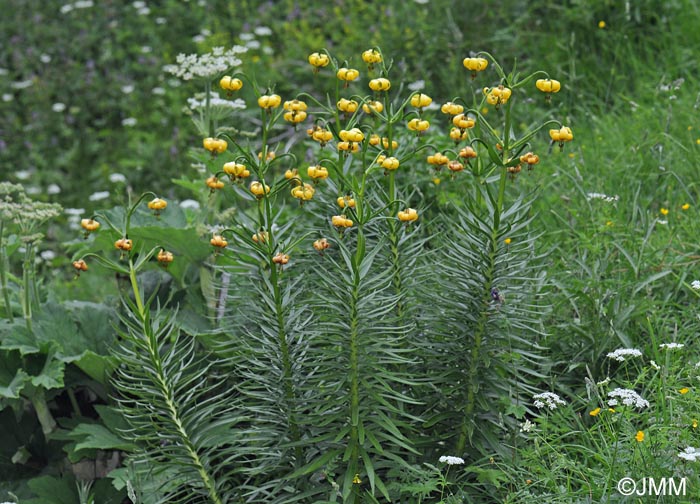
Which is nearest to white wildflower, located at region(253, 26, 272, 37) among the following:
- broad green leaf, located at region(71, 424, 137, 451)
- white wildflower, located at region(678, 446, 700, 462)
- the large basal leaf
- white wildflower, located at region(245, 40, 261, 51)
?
white wildflower, located at region(245, 40, 261, 51)

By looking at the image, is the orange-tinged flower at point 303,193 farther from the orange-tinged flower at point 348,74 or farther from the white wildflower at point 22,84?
the white wildflower at point 22,84

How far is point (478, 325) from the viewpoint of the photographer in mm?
2568

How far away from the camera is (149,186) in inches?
248


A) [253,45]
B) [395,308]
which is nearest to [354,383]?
[395,308]

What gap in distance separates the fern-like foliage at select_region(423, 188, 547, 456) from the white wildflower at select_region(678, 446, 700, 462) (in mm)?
501

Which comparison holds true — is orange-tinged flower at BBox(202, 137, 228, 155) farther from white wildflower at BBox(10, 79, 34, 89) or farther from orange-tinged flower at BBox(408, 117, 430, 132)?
white wildflower at BBox(10, 79, 34, 89)

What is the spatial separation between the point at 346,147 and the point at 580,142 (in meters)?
2.40

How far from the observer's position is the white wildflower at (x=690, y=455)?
6.88 ft

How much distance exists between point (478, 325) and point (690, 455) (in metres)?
0.69

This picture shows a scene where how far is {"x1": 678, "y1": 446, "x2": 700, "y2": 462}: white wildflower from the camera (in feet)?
6.88

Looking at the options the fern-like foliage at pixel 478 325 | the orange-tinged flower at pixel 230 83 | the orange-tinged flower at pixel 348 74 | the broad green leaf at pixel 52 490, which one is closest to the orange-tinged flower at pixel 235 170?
the orange-tinged flower at pixel 230 83

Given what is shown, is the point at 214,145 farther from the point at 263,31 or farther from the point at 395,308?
the point at 263,31

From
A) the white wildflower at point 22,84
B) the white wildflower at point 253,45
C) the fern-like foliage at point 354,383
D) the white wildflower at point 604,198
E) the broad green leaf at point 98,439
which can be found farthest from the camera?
the white wildflower at point 22,84

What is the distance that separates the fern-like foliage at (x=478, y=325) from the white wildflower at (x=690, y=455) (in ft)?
1.64
